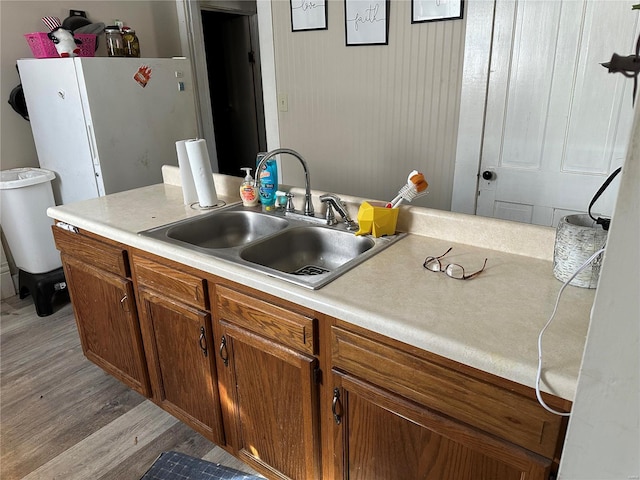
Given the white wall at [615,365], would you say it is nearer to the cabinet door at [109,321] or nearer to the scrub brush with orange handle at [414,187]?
the scrub brush with orange handle at [414,187]

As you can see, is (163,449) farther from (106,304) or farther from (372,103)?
(372,103)

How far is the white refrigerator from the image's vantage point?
2.63 m

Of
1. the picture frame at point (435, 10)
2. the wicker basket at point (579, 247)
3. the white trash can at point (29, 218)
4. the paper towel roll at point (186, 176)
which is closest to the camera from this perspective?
the wicker basket at point (579, 247)

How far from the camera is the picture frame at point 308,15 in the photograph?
9.12ft

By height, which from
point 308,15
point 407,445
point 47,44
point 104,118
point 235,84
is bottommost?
point 407,445

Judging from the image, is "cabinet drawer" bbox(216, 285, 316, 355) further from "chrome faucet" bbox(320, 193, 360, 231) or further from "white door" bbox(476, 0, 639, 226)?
"white door" bbox(476, 0, 639, 226)

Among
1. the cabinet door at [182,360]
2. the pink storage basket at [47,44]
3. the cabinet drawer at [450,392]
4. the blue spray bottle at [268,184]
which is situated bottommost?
the cabinet door at [182,360]

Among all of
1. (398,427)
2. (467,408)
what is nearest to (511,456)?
(467,408)

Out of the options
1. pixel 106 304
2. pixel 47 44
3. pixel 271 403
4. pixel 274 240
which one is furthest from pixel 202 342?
pixel 47 44

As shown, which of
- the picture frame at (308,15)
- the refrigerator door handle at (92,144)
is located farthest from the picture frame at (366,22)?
the refrigerator door handle at (92,144)

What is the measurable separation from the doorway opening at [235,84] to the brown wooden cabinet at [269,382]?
3569mm

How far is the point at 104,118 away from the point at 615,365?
279 cm

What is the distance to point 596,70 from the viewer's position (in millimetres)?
1975

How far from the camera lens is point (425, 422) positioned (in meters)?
1.04
